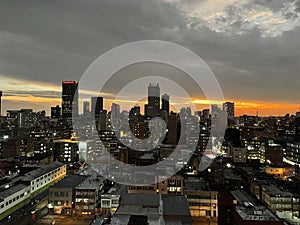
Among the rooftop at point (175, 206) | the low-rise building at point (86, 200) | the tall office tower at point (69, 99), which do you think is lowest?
the low-rise building at point (86, 200)

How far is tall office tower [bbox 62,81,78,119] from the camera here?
1395 inches

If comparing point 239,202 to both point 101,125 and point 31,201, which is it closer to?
point 31,201

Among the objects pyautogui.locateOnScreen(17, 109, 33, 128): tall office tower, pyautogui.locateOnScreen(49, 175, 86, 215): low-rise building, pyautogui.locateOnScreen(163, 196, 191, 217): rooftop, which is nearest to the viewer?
pyautogui.locateOnScreen(163, 196, 191, 217): rooftop

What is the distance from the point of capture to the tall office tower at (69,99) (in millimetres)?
35438

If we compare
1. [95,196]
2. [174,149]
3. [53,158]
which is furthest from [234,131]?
[95,196]

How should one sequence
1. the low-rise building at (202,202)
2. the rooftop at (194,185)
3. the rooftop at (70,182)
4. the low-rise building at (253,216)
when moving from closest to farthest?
1. the low-rise building at (253,216)
2. the low-rise building at (202,202)
3. the rooftop at (194,185)
4. the rooftop at (70,182)

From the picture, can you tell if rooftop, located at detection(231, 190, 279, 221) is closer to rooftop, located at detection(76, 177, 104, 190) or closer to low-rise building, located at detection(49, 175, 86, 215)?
rooftop, located at detection(76, 177, 104, 190)

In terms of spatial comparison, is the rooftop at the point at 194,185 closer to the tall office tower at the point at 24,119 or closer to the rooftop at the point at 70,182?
the rooftop at the point at 70,182

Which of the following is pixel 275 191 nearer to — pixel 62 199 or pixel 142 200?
pixel 142 200

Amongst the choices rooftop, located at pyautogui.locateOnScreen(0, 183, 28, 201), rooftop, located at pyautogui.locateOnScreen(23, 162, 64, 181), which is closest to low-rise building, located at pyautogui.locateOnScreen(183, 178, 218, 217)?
rooftop, located at pyautogui.locateOnScreen(0, 183, 28, 201)

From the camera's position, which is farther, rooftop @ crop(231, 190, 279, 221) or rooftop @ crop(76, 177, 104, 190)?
rooftop @ crop(76, 177, 104, 190)

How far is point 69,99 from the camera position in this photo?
36.4 m

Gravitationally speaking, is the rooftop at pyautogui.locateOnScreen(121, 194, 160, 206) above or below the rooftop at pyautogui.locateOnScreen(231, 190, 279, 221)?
above

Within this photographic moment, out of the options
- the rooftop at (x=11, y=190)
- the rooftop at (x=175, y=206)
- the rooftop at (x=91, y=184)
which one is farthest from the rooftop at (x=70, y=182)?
the rooftop at (x=175, y=206)
